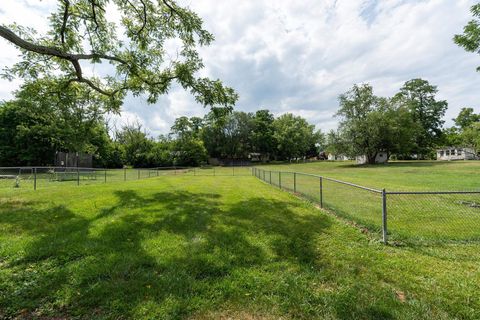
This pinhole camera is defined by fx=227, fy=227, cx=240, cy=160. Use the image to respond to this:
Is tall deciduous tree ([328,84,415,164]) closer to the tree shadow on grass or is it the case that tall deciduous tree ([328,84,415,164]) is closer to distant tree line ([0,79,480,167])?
distant tree line ([0,79,480,167])

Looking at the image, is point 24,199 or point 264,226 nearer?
point 264,226

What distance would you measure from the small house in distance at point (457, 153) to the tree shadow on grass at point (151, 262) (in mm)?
65127

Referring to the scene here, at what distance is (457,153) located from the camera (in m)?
53.5

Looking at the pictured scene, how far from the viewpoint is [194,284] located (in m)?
2.96

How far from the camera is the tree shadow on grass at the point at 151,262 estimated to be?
260 cm

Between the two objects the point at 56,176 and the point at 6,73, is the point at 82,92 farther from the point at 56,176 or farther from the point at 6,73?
the point at 56,176

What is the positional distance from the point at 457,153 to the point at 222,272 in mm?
72058

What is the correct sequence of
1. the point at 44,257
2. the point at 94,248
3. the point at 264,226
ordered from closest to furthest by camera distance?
the point at 44,257 < the point at 94,248 < the point at 264,226

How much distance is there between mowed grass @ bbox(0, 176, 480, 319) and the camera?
252cm

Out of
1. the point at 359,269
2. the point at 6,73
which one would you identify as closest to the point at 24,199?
the point at 6,73

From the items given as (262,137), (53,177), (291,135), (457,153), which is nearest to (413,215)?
(53,177)

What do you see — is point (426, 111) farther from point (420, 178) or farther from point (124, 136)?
point (124, 136)

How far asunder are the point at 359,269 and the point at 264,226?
2408 mm

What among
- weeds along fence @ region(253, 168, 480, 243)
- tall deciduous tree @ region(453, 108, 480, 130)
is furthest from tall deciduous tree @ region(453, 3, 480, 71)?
tall deciduous tree @ region(453, 108, 480, 130)
